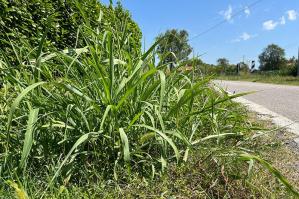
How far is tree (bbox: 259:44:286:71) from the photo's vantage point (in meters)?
73.4

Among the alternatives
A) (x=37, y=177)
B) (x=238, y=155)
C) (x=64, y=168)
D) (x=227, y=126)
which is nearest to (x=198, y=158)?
(x=238, y=155)

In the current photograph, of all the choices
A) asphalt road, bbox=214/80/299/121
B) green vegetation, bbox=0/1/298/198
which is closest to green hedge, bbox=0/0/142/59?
green vegetation, bbox=0/1/298/198

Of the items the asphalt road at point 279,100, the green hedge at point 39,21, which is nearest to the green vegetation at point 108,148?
the asphalt road at point 279,100

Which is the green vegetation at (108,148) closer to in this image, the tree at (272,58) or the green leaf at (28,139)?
the green leaf at (28,139)

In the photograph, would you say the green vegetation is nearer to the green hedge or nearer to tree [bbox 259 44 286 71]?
the green hedge

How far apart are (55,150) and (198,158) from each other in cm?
85

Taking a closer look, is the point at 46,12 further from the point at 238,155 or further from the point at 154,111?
the point at 238,155

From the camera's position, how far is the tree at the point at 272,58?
7344 cm

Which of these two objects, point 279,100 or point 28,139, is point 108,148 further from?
point 279,100

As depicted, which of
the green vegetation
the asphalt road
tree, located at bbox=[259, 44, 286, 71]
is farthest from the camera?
tree, located at bbox=[259, 44, 286, 71]

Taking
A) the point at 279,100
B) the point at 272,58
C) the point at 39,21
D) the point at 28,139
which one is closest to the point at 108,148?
the point at 28,139

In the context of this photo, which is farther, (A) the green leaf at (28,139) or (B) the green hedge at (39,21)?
(B) the green hedge at (39,21)

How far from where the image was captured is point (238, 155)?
1918 millimetres

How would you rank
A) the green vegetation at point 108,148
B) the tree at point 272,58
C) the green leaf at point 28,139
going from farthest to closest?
the tree at point 272,58 → the green vegetation at point 108,148 → the green leaf at point 28,139
